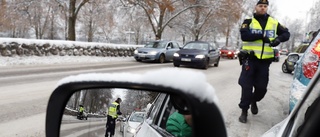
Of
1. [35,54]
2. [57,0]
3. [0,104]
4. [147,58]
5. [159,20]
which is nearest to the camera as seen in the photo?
[0,104]

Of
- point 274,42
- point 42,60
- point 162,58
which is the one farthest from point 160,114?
point 162,58

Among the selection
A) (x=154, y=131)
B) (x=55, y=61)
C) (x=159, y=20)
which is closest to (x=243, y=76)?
(x=154, y=131)

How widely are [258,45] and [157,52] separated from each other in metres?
13.1

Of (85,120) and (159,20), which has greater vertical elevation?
(159,20)

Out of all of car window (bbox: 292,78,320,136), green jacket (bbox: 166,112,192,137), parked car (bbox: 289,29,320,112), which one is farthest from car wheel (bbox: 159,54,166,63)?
car window (bbox: 292,78,320,136)

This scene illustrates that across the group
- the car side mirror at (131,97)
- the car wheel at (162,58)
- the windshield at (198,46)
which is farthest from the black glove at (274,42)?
the car wheel at (162,58)

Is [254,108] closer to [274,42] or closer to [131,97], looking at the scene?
[274,42]

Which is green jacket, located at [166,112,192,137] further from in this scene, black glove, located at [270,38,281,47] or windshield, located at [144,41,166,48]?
windshield, located at [144,41,166,48]

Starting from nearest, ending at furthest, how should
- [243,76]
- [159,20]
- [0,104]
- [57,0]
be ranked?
[243,76], [0,104], [57,0], [159,20]

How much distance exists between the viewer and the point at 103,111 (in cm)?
128

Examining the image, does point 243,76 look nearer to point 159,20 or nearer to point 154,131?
point 154,131

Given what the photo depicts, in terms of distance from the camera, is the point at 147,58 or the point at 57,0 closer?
the point at 147,58

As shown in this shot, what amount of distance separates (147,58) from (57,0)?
368 inches

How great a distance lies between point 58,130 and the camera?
114cm
